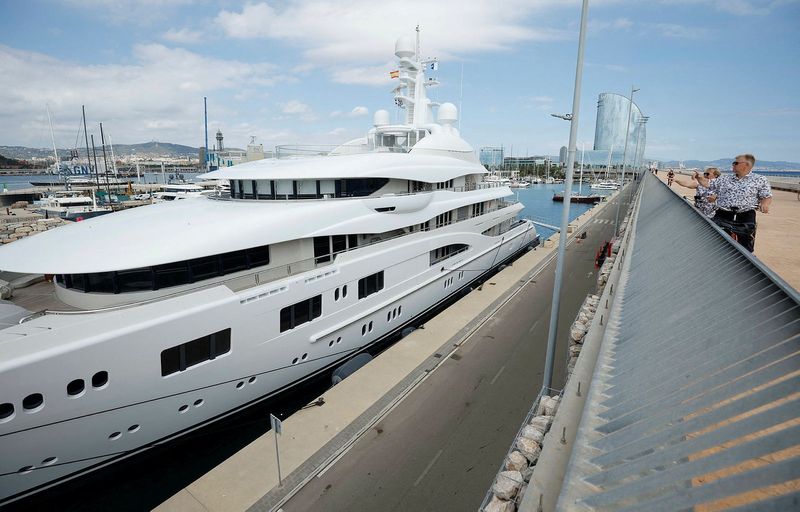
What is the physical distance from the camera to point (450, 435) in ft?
29.2

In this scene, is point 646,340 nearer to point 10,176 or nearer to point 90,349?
point 90,349

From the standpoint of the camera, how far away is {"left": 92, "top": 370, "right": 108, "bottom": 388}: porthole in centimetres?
674

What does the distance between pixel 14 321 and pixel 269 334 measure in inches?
194

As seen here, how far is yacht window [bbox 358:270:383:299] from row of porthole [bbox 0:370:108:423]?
22.3ft

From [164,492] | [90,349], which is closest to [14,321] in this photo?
[90,349]

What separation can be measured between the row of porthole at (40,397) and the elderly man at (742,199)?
39.3ft

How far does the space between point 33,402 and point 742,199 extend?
12.9 metres

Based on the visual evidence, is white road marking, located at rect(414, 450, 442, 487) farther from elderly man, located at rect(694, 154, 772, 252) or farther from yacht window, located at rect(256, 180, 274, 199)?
yacht window, located at rect(256, 180, 274, 199)

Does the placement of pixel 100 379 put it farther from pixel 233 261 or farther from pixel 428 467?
pixel 428 467

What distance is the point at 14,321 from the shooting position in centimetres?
765

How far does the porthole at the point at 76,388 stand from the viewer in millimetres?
6514

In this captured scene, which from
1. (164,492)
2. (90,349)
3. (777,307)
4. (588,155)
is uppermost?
(588,155)

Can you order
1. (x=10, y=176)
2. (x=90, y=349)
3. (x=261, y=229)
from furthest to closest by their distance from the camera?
1. (x=10, y=176)
2. (x=261, y=229)
3. (x=90, y=349)

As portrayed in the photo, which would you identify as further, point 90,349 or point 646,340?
point 90,349
